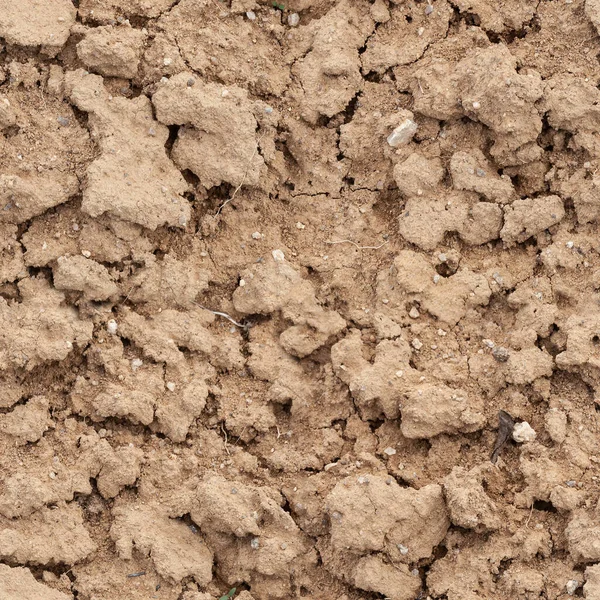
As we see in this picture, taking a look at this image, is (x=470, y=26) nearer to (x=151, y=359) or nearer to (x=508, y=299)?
(x=508, y=299)

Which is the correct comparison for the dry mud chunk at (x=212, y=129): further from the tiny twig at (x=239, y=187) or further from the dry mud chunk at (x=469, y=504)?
the dry mud chunk at (x=469, y=504)

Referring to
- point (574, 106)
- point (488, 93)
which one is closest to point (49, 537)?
point (488, 93)

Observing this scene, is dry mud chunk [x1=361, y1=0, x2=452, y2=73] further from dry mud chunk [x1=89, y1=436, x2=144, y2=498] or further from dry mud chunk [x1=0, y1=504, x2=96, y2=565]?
dry mud chunk [x1=0, y1=504, x2=96, y2=565]

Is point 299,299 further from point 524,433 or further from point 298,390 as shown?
point 524,433

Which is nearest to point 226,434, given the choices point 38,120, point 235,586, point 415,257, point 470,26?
point 235,586

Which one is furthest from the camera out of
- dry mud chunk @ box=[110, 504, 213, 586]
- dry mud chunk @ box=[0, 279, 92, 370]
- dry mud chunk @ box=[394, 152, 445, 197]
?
dry mud chunk @ box=[394, 152, 445, 197]

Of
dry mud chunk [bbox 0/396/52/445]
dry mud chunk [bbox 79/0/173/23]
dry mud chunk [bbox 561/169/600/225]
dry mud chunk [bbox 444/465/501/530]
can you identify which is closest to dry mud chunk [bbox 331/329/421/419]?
dry mud chunk [bbox 444/465/501/530]
